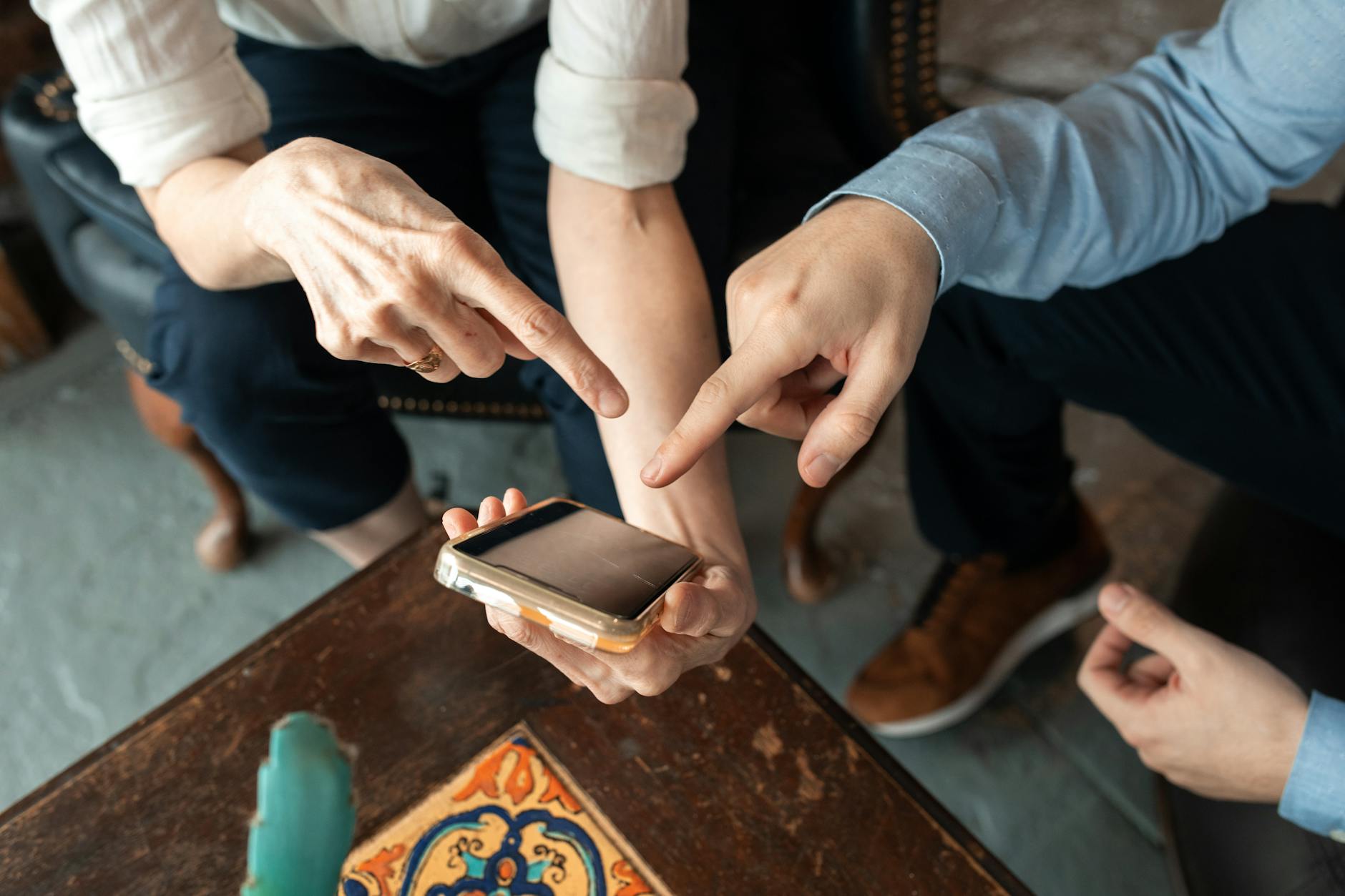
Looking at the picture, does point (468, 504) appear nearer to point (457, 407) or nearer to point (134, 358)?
point (457, 407)

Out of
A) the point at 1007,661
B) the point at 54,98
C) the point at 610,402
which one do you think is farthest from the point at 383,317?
the point at 1007,661

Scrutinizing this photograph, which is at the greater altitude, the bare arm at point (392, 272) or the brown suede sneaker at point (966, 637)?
the bare arm at point (392, 272)

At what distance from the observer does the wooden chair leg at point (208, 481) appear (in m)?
1.10

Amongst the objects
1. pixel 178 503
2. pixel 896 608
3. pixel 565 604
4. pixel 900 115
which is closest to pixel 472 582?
pixel 565 604

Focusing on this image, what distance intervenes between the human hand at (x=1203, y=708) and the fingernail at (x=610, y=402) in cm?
44

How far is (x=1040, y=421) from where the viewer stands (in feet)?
3.01

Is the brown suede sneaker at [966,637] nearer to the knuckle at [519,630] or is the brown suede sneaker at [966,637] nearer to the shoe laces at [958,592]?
the shoe laces at [958,592]

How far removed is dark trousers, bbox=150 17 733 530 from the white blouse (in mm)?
87

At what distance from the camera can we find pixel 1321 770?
0.61 m

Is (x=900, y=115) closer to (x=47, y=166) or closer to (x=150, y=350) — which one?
(x=150, y=350)

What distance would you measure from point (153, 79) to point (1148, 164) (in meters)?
0.74

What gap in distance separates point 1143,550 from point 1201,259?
602mm

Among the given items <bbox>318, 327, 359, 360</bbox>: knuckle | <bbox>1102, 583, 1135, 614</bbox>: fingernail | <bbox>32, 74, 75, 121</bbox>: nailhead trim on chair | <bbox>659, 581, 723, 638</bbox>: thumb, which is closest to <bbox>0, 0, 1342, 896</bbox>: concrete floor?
<bbox>1102, 583, 1135, 614</bbox>: fingernail

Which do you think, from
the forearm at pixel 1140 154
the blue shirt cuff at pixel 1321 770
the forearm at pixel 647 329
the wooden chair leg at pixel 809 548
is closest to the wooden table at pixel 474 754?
the forearm at pixel 647 329
